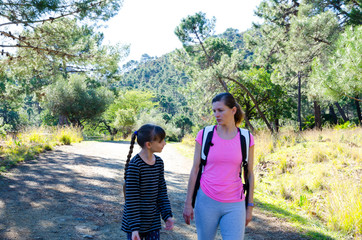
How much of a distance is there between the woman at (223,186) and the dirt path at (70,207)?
5.84 ft

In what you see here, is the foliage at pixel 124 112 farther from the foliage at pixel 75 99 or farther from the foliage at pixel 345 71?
the foliage at pixel 345 71

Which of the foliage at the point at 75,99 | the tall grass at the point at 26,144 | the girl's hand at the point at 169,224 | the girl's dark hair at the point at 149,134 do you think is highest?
the foliage at the point at 75,99

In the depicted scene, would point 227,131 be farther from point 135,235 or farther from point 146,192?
point 135,235

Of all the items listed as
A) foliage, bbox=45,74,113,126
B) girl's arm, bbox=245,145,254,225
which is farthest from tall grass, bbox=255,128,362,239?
foliage, bbox=45,74,113,126

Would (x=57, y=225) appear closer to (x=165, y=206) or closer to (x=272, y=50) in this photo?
(x=165, y=206)

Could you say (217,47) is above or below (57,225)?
above

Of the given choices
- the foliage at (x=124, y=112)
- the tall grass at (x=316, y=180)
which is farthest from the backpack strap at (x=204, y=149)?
the foliage at (x=124, y=112)

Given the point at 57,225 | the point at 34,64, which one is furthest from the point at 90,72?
the point at 57,225

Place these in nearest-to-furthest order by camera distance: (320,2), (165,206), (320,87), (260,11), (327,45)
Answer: (165,206)
(320,87)
(327,45)
(320,2)
(260,11)

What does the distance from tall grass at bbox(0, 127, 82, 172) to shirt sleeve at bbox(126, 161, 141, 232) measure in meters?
5.67

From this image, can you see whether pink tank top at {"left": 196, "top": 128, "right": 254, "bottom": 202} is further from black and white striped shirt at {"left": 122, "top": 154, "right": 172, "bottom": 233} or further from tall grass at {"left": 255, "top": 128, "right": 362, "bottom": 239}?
tall grass at {"left": 255, "top": 128, "right": 362, "bottom": 239}

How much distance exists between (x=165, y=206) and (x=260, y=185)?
18.3 ft

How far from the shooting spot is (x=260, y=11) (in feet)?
70.3

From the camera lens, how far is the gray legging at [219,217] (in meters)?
2.18
